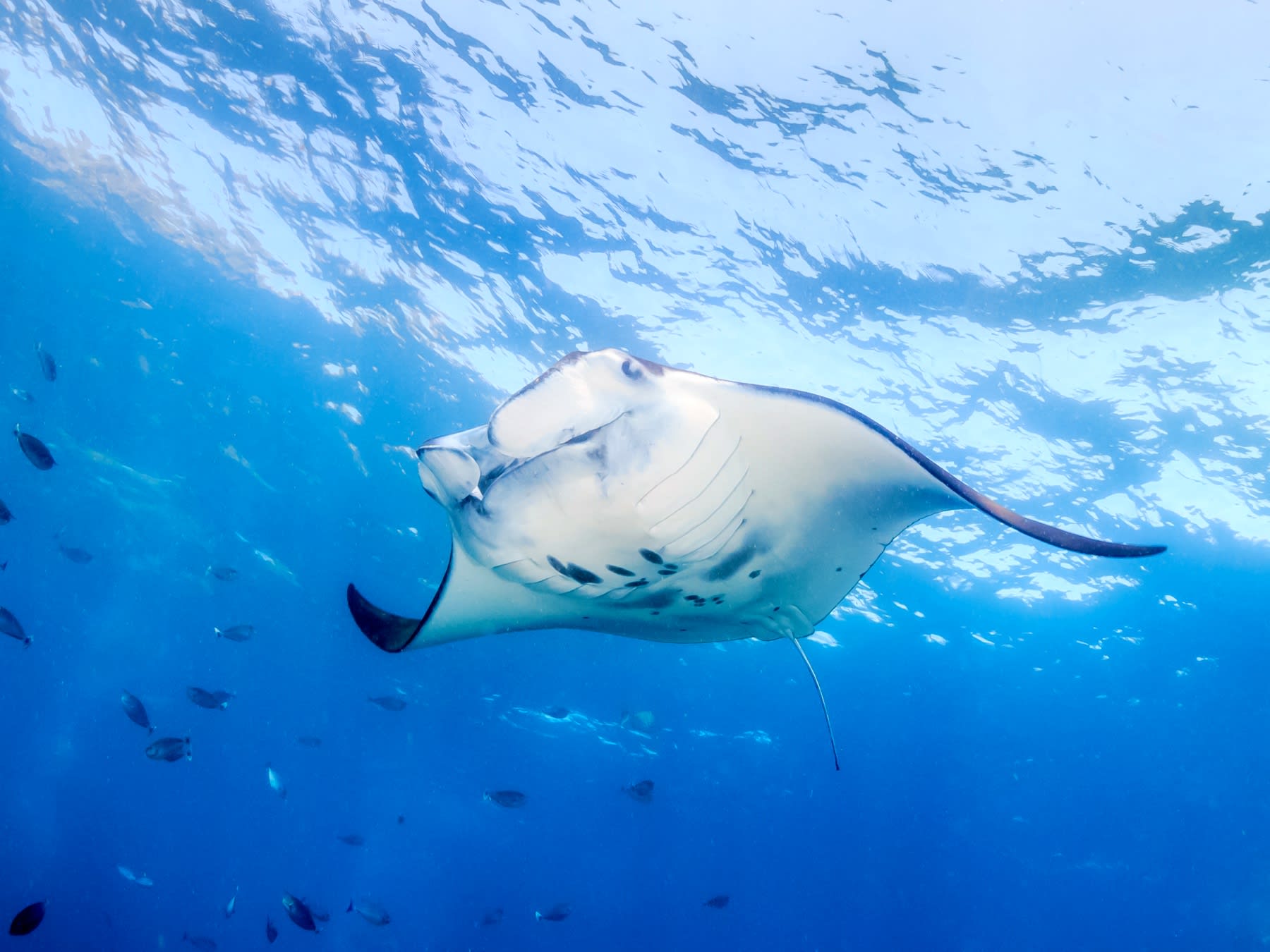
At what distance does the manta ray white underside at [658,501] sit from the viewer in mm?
2625

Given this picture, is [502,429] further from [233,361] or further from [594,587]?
[233,361]

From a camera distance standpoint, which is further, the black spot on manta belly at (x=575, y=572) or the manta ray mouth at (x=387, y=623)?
the manta ray mouth at (x=387, y=623)

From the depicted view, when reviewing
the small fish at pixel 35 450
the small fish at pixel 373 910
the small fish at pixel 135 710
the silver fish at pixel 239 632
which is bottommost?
the small fish at pixel 373 910

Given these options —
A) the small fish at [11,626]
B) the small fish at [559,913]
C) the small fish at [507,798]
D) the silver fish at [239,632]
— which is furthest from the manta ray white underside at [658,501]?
the small fish at [559,913]

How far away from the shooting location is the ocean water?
7.48 m

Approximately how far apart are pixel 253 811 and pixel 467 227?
49.7m

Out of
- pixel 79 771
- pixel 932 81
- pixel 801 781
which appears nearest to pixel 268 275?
pixel 932 81

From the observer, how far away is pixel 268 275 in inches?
457

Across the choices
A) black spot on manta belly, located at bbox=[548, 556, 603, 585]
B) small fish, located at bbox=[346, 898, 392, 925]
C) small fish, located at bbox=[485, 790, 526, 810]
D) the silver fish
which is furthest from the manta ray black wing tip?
small fish, located at bbox=[346, 898, 392, 925]

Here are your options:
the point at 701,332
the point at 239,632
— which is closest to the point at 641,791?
the point at 239,632

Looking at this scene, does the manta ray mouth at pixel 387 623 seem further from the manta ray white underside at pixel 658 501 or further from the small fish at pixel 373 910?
the small fish at pixel 373 910

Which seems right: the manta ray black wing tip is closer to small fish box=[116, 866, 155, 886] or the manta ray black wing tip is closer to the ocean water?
the ocean water

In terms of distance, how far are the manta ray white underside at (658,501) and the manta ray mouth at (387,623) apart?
0.05 ft

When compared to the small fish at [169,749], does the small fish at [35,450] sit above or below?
above
